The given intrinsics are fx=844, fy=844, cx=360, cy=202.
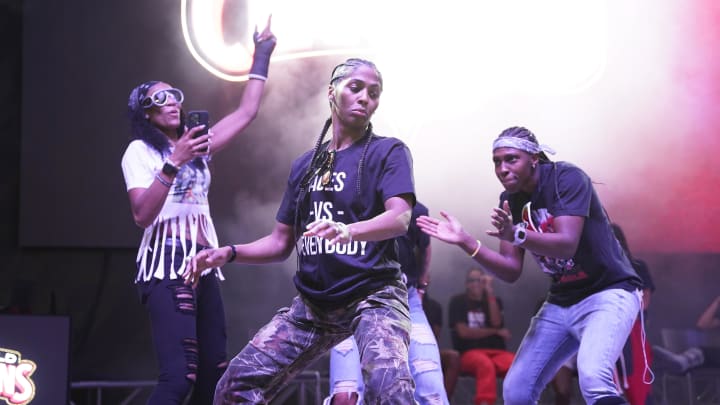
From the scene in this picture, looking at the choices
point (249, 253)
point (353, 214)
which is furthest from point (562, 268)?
point (249, 253)

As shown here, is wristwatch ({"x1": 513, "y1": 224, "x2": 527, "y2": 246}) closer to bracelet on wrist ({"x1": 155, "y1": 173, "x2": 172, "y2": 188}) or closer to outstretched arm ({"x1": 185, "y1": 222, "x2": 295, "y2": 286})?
outstretched arm ({"x1": 185, "y1": 222, "x2": 295, "y2": 286})

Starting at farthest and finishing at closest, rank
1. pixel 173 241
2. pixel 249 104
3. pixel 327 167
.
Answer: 1. pixel 249 104
2. pixel 173 241
3. pixel 327 167

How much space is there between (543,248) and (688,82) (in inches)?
170

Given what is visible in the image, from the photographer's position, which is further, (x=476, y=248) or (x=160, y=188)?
(x=160, y=188)

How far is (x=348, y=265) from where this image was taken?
306 cm

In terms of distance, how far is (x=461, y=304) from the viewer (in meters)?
6.98

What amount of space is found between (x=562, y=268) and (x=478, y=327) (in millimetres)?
2856

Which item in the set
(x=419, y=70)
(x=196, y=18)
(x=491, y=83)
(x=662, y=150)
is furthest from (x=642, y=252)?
(x=196, y=18)

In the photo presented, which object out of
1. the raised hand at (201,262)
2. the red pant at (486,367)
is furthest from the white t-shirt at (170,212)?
the red pant at (486,367)

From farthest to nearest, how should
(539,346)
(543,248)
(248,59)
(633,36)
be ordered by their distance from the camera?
1. (633,36)
2. (248,59)
3. (539,346)
4. (543,248)

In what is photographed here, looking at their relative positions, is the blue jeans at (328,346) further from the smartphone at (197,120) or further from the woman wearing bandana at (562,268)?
the smartphone at (197,120)

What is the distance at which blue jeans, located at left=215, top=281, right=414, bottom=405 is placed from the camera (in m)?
2.75

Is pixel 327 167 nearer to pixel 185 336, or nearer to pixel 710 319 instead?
pixel 185 336

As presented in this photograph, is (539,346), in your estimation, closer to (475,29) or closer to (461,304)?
(461,304)
